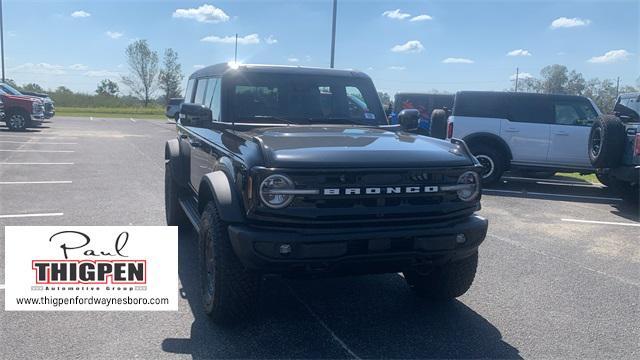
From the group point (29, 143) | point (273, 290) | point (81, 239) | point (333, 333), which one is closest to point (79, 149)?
point (29, 143)

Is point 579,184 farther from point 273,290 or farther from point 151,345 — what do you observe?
point 151,345

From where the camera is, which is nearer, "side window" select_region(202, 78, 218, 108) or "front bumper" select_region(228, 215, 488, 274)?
"front bumper" select_region(228, 215, 488, 274)

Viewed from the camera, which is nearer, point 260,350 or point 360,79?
point 260,350

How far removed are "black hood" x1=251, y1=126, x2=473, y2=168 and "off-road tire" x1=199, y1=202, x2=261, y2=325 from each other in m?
0.66

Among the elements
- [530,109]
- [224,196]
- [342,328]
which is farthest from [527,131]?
[224,196]

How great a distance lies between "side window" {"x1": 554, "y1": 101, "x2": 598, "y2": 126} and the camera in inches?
437

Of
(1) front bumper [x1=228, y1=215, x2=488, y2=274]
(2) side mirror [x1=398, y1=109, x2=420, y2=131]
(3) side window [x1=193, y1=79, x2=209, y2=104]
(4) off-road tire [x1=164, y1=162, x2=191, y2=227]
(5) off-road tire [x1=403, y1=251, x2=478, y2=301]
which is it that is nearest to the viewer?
(1) front bumper [x1=228, y1=215, x2=488, y2=274]

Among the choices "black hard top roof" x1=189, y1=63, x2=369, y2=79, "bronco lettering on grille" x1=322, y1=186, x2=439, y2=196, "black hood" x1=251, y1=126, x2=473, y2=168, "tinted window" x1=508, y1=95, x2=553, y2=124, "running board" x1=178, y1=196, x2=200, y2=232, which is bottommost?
"running board" x1=178, y1=196, x2=200, y2=232

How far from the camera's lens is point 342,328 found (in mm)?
4020

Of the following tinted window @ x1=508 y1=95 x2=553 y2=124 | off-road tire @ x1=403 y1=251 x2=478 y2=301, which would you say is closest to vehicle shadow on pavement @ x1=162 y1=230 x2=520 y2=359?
off-road tire @ x1=403 y1=251 x2=478 y2=301

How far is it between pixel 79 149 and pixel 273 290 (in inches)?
517

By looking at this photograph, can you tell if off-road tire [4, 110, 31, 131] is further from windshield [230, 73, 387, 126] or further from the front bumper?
the front bumper

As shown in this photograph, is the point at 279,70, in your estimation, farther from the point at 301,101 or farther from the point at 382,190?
the point at 382,190

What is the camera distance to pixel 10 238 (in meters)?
4.71
